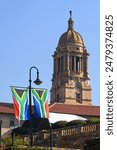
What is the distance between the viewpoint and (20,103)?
2925 centimetres

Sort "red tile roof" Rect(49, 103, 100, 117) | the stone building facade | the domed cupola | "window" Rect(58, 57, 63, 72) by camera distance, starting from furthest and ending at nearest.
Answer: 1. the domed cupola
2. "window" Rect(58, 57, 63, 72)
3. the stone building facade
4. "red tile roof" Rect(49, 103, 100, 117)

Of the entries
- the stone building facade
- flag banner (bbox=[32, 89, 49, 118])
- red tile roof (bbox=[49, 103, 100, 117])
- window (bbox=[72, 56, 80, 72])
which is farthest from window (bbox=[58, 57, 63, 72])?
flag banner (bbox=[32, 89, 49, 118])

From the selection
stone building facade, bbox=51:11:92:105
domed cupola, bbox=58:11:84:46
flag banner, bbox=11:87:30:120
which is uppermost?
domed cupola, bbox=58:11:84:46

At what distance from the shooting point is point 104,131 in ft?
60.2

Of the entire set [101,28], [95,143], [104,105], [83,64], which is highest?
[83,64]

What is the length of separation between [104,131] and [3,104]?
74103 millimetres

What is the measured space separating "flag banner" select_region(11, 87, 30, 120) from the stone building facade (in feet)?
297

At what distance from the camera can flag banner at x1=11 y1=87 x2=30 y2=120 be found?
29172 mm

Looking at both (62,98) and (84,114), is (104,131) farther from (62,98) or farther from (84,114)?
(62,98)

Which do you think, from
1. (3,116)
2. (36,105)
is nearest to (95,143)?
(36,105)

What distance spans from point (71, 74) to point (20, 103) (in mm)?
93508

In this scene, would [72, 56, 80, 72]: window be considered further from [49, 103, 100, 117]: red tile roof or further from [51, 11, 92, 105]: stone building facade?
[49, 103, 100, 117]: red tile roof

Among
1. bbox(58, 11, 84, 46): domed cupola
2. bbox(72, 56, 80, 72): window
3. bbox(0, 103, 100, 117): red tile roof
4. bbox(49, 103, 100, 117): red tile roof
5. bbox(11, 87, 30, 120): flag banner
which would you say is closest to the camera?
bbox(11, 87, 30, 120): flag banner

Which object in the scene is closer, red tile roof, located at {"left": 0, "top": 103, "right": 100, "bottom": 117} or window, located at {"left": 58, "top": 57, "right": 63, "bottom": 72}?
red tile roof, located at {"left": 0, "top": 103, "right": 100, "bottom": 117}
